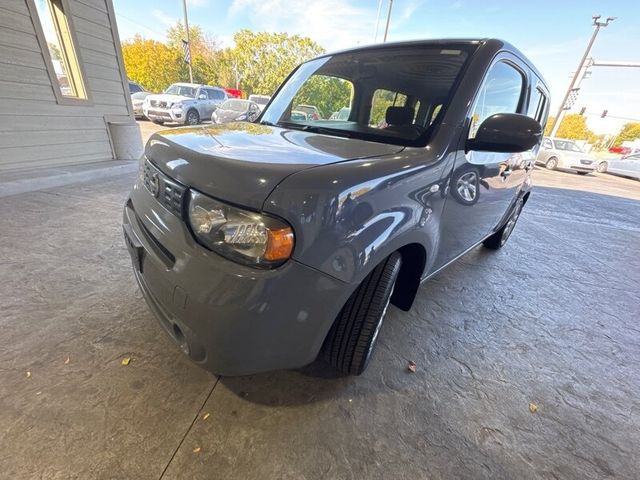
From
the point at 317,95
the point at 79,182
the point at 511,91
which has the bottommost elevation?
the point at 79,182

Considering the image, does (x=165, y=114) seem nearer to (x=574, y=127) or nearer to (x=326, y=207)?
(x=326, y=207)

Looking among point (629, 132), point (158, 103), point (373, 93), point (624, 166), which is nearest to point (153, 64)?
point (158, 103)

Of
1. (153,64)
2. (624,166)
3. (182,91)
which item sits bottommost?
(624,166)

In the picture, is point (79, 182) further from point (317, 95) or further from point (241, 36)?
point (241, 36)

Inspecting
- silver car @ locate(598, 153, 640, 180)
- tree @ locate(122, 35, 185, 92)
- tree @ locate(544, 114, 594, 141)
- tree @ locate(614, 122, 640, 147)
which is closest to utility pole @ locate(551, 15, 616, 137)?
silver car @ locate(598, 153, 640, 180)

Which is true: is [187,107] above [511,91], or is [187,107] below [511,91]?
below

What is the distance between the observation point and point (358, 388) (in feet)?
5.08

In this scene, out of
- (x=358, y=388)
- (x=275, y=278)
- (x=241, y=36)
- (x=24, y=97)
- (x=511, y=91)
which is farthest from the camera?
(x=241, y=36)

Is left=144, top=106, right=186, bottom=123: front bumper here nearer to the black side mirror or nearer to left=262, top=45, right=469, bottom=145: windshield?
left=262, top=45, right=469, bottom=145: windshield

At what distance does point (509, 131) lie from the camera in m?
1.39

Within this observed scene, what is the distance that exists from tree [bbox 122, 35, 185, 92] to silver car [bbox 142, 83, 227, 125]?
18841 mm

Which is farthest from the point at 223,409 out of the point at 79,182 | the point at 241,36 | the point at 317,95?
the point at 241,36

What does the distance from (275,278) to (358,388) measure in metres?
0.95

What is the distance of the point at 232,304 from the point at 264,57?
1311 inches
